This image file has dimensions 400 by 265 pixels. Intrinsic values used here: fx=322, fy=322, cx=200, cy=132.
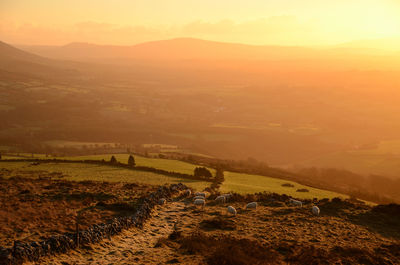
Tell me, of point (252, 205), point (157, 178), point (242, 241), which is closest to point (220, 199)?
point (252, 205)

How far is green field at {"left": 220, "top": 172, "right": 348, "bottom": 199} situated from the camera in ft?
126

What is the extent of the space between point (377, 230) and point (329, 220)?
11.0 ft

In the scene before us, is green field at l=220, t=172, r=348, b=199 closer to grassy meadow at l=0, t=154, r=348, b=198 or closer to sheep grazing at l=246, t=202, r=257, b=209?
grassy meadow at l=0, t=154, r=348, b=198

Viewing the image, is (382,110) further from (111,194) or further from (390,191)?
Answer: (111,194)

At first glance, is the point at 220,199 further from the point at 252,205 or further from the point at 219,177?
the point at 219,177

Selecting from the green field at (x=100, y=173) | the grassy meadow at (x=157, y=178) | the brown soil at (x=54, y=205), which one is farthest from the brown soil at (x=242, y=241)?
the green field at (x=100, y=173)

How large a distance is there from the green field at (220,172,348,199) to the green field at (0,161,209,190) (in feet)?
12.8

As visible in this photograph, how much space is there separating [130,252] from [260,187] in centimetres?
2683

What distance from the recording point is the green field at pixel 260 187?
38406 millimetres

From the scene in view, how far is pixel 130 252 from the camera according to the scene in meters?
17.1

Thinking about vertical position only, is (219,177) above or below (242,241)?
below

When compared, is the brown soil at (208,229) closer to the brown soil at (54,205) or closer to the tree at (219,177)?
the brown soil at (54,205)

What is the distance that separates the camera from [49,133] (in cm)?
13575

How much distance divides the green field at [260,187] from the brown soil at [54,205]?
11663 millimetres
